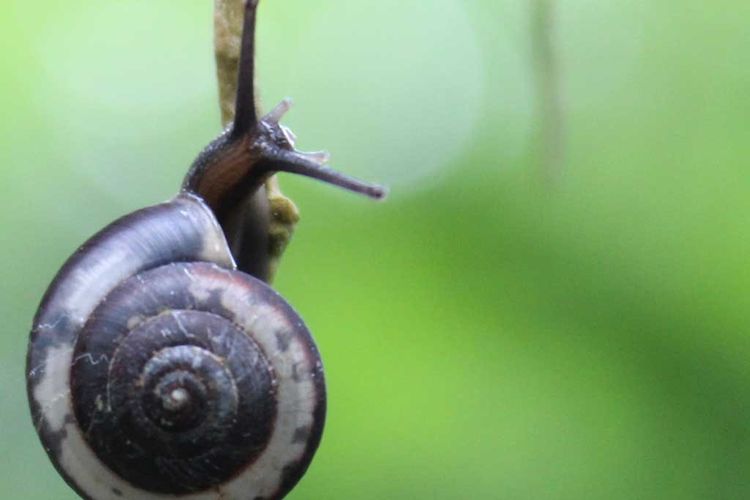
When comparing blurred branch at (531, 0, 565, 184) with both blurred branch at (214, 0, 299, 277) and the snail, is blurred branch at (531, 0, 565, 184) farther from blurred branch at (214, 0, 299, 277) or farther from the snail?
blurred branch at (214, 0, 299, 277)

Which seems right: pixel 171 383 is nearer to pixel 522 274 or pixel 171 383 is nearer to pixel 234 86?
pixel 234 86

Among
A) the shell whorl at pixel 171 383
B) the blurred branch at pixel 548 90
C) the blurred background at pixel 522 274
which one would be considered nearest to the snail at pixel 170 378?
the shell whorl at pixel 171 383

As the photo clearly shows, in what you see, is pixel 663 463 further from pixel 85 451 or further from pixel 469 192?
pixel 85 451

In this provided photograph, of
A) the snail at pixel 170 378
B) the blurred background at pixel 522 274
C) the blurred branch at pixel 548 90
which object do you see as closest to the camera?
the snail at pixel 170 378

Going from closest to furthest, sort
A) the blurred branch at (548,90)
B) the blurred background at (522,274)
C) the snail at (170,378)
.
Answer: the snail at (170,378), the blurred branch at (548,90), the blurred background at (522,274)

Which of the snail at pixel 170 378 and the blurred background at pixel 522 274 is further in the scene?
the blurred background at pixel 522 274

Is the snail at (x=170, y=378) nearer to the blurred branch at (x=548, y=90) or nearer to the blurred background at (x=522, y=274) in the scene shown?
the blurred branch at (x=548, y=90)

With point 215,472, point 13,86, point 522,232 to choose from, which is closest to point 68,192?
point 13,86

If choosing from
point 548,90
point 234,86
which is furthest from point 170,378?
point 548,90

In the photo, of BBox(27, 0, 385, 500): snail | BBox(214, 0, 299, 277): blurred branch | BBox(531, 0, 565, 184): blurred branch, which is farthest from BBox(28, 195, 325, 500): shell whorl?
BBox(531, 0, 565, 184): blurred branch
